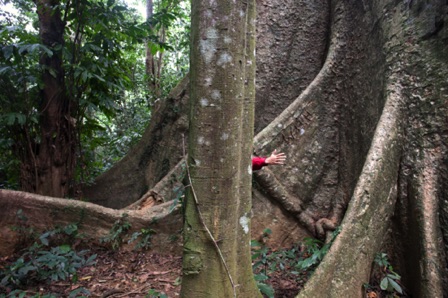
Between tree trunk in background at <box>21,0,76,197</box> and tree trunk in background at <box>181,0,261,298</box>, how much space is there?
10.0 ft

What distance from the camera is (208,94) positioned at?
5.60ft

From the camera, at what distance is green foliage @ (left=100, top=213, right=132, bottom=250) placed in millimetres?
3400

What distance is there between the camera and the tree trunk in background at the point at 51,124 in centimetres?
418

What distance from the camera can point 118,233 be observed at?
11.2 ft

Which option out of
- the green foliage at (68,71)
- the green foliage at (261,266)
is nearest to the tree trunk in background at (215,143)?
the green foliage at (261,266)

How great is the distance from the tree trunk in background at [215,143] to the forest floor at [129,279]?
95 cm

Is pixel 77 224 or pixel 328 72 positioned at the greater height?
pixel 328 72

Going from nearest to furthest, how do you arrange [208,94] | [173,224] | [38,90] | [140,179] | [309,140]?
1. [208,94]
2. [173,224]
3. [309,140]
4. [38,90]
5. [140,179]

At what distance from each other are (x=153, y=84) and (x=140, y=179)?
4.02 metres

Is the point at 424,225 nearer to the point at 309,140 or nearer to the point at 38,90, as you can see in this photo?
the point at 309,140

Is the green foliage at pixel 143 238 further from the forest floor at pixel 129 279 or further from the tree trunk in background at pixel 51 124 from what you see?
the tree trunk in background at pixel 51 124

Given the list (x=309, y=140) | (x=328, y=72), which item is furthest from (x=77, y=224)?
(x=328, y=72)

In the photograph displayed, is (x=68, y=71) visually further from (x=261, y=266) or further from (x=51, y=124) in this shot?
(x=261, y=266)

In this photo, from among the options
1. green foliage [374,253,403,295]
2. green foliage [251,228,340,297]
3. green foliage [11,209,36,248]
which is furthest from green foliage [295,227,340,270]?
green foliage [11,209,36,248]
